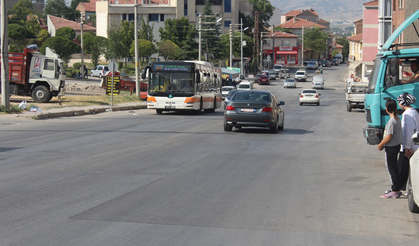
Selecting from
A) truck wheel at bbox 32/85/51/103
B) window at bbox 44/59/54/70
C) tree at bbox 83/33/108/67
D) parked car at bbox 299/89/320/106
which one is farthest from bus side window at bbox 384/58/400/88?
tree at bbox 83/33/108/67

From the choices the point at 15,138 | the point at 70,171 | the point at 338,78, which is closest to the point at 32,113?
the point at 15,138

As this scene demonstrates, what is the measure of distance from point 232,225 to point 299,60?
5196 inches

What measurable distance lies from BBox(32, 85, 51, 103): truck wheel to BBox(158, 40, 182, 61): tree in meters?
51.1

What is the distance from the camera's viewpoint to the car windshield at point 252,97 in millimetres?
17848

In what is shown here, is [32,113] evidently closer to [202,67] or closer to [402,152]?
[202,67]

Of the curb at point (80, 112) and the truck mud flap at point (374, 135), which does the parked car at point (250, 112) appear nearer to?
the truck mud flap at point (374, 135)

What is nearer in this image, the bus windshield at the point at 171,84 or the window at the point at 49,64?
the bus windshield at the point at 171,84

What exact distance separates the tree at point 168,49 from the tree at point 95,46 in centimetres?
920

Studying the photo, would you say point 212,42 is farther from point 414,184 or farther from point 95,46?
point 414,184

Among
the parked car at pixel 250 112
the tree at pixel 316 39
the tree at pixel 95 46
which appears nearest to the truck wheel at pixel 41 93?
the parked car at pixel 250 112

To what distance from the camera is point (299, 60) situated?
134375 mm

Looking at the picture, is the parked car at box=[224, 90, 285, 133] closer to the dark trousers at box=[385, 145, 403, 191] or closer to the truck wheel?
the dark trousers at box=[385, 145, 403, 191]

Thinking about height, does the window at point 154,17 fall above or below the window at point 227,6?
below

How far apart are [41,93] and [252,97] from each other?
1615cm
